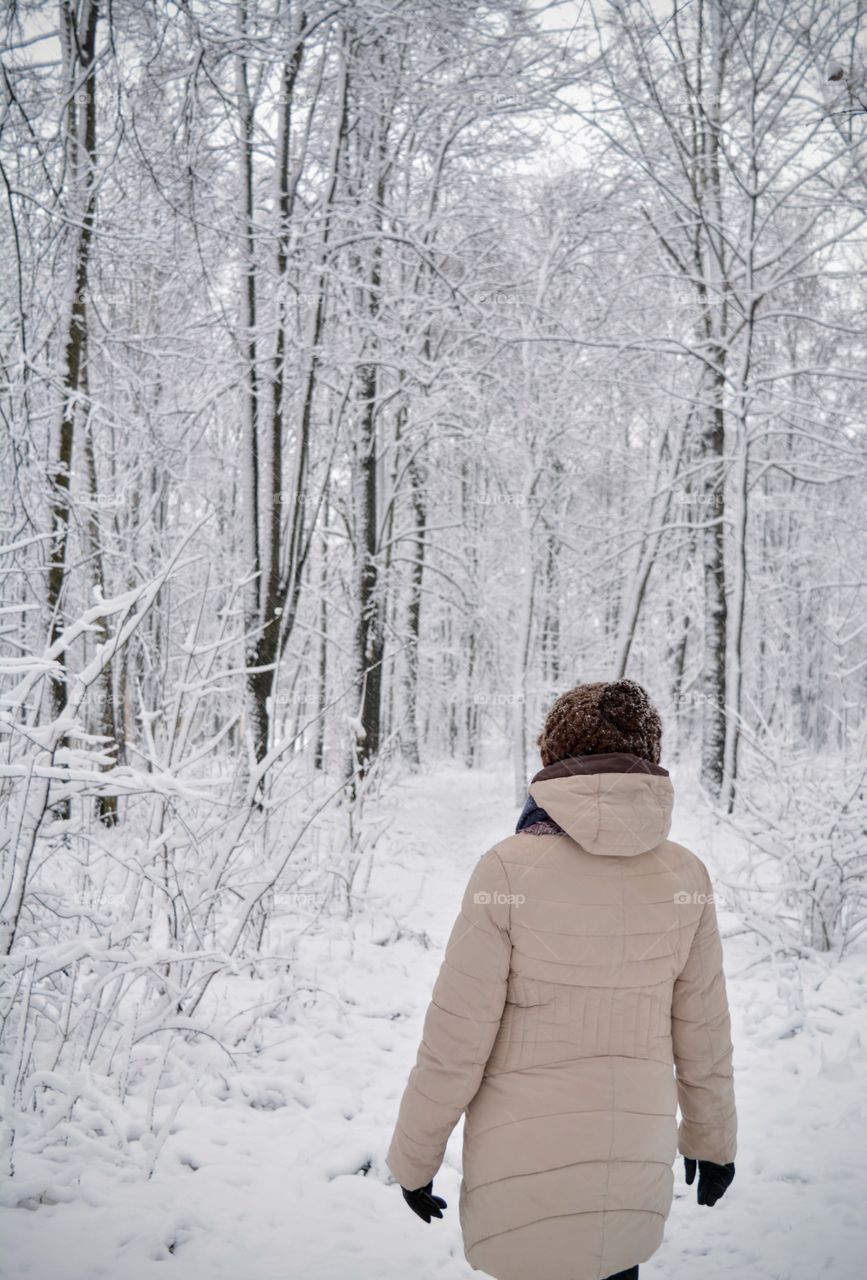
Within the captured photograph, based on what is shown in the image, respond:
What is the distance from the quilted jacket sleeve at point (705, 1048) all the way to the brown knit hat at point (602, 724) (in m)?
0.38

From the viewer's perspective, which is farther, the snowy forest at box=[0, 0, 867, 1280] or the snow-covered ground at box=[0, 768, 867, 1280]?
the snowy forest at box=[0, 0, 867, 1280]

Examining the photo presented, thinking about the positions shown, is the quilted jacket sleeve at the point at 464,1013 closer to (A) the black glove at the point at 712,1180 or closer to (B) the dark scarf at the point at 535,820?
(B) the dark scarf at the point at 535,820

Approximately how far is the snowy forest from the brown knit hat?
1.11 metres

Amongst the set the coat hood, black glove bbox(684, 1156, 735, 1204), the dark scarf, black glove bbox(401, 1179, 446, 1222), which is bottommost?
black glove bbox(684, 1156, 735, 1204)

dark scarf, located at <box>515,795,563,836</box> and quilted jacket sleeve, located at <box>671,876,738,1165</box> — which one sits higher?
dark scarf, located at <box>515,795,563,836</box>

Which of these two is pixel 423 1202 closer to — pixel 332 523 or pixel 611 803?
pixel 611 803

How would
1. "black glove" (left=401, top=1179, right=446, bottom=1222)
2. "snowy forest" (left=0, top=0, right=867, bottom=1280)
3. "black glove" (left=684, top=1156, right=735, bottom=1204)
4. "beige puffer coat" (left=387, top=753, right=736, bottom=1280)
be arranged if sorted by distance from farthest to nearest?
"snowy forest" (left=0, top=0, right=867, bottom=1280)
"black glove" (left=684, top=1156, right=735, bottom=1204)
"black glove" (left=401, top=1179, right=446, bottom=1222)
"beige puffer coat" (left=387, top=753, right=736, bottom=1280)

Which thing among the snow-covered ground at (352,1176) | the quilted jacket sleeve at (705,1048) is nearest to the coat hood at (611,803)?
the quilted jacket sleeve at (705,1048)

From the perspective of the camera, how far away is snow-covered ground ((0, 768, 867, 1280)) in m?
2.20

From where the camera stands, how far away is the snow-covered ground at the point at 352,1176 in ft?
7.20

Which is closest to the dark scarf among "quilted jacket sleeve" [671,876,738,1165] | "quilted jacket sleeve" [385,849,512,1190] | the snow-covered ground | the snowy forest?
"quilted jacket sleeve" [385,849,512,1190]

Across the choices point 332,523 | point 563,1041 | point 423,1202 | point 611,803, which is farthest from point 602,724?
point 332,523

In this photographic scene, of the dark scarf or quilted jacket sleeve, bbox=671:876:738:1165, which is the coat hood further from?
quilted jacket sleeve, bbox=671:876:738:1165

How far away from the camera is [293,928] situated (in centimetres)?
542
